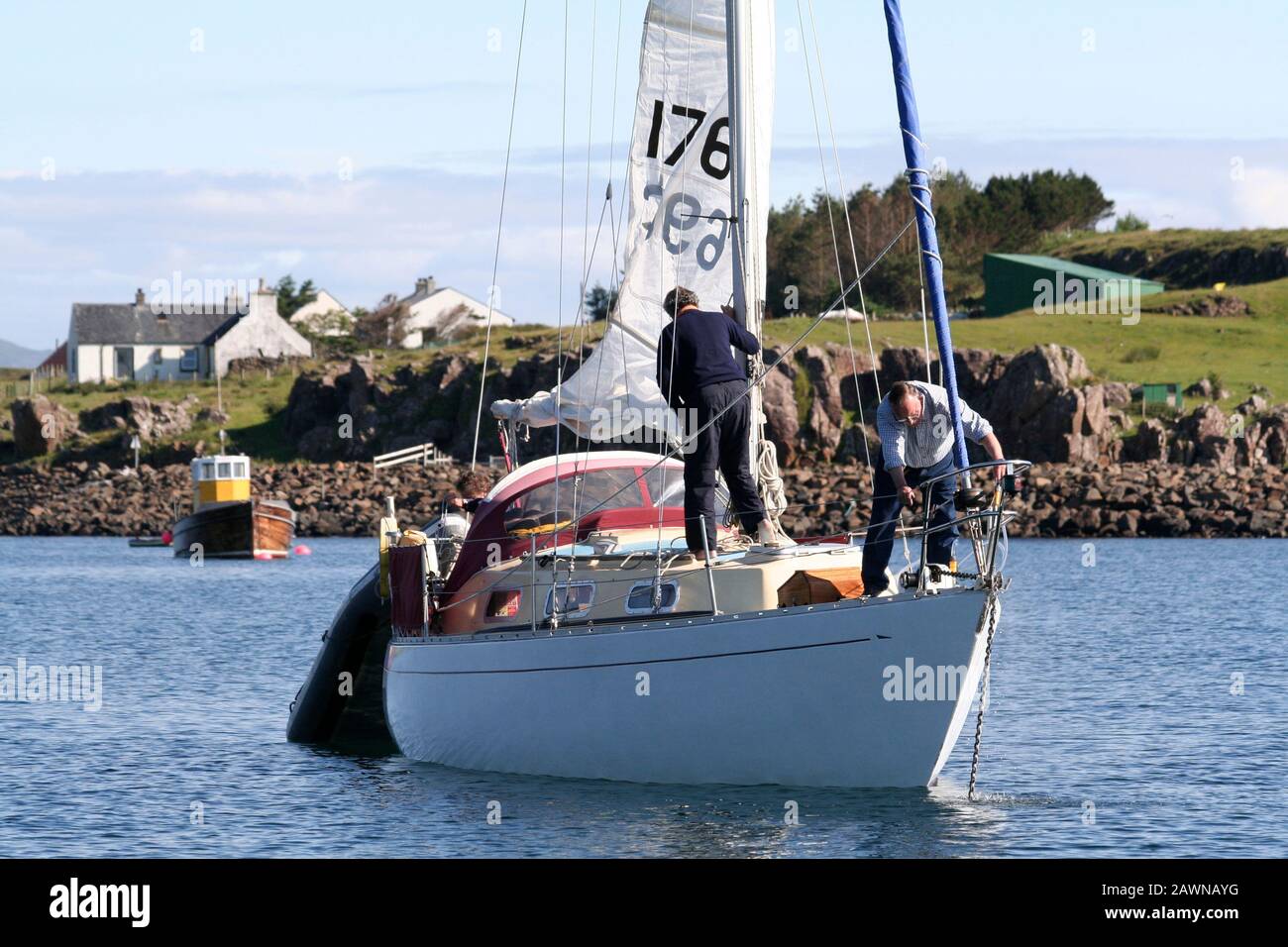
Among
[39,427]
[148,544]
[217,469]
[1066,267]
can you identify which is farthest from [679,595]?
[39,427]

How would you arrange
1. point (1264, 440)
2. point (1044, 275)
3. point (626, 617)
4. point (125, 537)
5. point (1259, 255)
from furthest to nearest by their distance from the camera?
point (1259, 255) < point (1044, 275) < point (125, 537) < point (1264, 440) < point (626, 617)

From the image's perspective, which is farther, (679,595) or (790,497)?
(790,497)

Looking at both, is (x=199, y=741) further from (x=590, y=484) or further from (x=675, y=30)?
(x=675, y=30)

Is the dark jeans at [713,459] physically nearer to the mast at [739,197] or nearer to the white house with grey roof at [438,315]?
the mast at [739,197]

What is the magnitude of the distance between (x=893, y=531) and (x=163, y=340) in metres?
116

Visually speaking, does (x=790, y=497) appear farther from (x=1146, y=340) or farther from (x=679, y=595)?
(x=1146, y=340)

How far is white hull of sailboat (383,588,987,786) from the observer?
48.1 feet

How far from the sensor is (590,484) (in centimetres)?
1839

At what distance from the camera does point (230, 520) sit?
2749 inches

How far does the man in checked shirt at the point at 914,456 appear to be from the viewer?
49.8ft

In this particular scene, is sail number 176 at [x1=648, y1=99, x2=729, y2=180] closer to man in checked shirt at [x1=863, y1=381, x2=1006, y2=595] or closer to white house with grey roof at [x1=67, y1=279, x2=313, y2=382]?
man in checked shirt at [x1=863, y1=381, x2=1006, y2=595]
